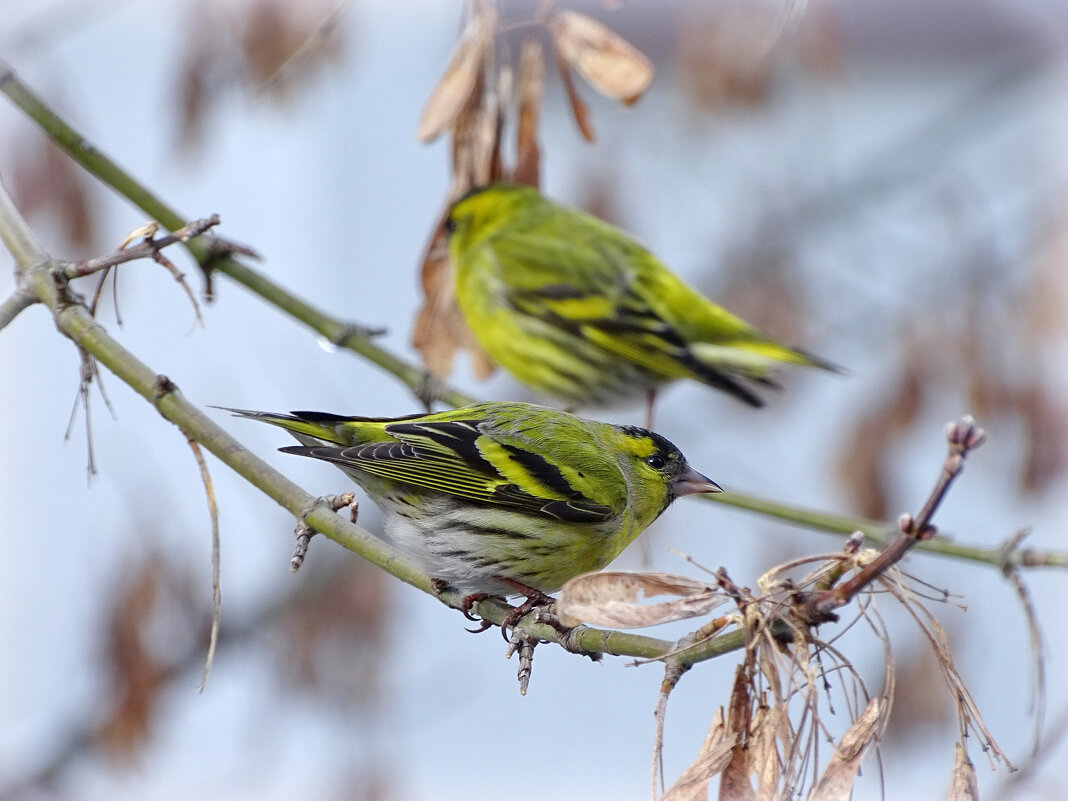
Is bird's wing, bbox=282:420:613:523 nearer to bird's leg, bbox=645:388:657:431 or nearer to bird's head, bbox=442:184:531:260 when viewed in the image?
bird's leg, bbox=645:388:657:431

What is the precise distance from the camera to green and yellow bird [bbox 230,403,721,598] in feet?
9.68

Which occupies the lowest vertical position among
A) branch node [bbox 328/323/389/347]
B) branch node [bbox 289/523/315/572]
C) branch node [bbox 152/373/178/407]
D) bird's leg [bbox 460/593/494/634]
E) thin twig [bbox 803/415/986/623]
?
bird's leg [bbox 460/593/494/634]

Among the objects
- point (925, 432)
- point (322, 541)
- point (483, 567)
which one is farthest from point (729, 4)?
point (483, 567)

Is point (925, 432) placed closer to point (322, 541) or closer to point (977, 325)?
point (977, 325)

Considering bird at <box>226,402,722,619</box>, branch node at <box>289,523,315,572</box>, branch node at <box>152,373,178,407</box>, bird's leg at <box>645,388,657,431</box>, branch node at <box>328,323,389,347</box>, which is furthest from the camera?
bird's leg at <box>645,388,657,431</box>

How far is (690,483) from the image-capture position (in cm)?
341

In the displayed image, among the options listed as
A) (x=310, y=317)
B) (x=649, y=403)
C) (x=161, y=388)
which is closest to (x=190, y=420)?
(x=161, y=388)

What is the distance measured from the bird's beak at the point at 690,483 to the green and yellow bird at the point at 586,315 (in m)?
1.74

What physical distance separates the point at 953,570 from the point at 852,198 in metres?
2.83

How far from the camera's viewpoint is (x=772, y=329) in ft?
24.1

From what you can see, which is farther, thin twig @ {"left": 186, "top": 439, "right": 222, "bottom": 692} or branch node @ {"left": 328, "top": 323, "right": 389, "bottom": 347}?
branch node @ {"left": 328, "top": 323, "right": 389, "bottom": 347}

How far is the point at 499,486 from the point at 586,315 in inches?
95.0

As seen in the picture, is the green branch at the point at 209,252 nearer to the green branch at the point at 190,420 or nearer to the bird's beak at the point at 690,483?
the green branch at the point at 190,420

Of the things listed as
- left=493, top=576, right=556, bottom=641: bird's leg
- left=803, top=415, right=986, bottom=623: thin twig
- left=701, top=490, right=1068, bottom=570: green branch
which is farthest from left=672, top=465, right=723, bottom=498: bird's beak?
left=803, top=415, right=986, bottom=623: thin twig
